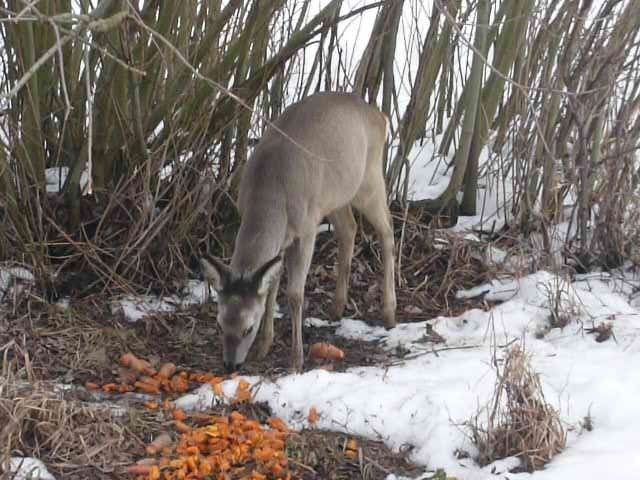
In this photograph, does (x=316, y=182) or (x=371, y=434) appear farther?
(x=316, y=182)

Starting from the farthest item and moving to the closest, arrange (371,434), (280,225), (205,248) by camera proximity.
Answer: (205,248) → (280,225) → (371,434)

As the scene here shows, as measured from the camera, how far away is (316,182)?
6.59 meters

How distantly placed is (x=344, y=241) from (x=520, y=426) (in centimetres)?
301

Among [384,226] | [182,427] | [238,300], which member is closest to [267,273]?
[238,300]

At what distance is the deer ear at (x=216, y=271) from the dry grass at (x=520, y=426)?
5.85ft

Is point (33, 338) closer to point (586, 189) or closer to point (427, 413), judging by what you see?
point (427, 413)

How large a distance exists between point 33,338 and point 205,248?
1.72 meters

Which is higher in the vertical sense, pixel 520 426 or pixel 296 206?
pixel 296 206

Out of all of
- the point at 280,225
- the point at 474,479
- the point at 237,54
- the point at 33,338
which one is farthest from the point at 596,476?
the point at 237,54

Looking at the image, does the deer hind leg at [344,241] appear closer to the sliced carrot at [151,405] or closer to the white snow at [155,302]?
the white snow at [155,302]

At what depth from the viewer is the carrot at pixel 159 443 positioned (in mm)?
4805

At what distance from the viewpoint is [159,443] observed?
488 cm

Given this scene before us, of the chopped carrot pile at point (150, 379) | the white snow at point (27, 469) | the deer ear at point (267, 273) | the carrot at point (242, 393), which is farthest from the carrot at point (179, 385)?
the white snow at point (27, 469)

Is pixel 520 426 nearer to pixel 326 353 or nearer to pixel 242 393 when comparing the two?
pixel 242 393
